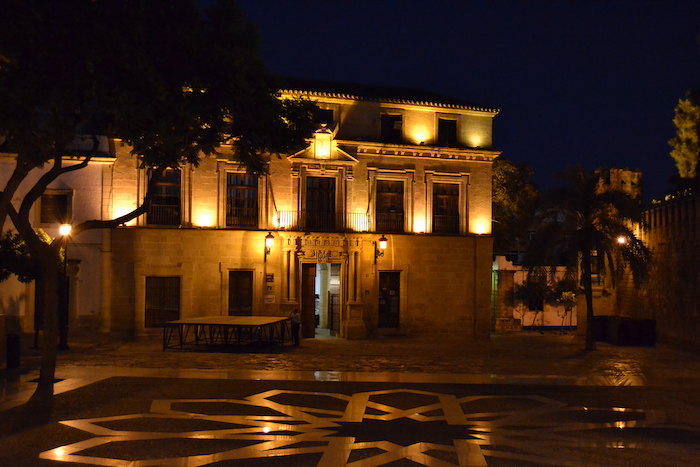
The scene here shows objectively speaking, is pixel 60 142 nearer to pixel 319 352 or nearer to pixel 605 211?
pixel 319 352

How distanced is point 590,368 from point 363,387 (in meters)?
7.61

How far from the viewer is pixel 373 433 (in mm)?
9953

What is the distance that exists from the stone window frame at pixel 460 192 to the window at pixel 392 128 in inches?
75.9

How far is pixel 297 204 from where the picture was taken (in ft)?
80.1

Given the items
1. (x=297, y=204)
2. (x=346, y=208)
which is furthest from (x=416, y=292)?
(x=297, y=204)

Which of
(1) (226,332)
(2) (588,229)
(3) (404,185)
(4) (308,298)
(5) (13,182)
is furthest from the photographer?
(3) (404,185)

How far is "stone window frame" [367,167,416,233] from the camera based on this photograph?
992 inches

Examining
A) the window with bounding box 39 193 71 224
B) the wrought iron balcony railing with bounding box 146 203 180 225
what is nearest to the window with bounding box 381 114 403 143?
the wrought iron balcony railing with bounding box 146 203 180 225

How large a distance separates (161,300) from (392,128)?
11691 millimetres

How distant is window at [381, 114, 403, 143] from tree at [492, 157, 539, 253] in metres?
10.1

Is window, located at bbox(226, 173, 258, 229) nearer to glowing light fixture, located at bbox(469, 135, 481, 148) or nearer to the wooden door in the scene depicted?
the wooden door

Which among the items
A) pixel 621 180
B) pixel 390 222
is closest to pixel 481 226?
pixel 390 222

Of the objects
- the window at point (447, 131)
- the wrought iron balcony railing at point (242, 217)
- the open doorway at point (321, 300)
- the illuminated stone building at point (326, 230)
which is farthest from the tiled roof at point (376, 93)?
the open doorway at point (321, 300)

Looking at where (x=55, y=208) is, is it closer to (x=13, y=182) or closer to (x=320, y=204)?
(x=320, y=204)
